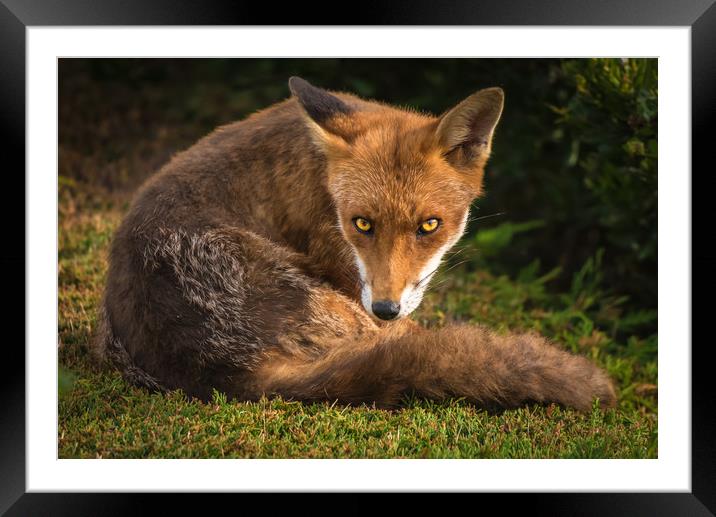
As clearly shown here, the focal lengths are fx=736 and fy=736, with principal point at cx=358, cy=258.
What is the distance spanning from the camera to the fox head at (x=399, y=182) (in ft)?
15.8

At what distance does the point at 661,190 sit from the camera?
480 cm

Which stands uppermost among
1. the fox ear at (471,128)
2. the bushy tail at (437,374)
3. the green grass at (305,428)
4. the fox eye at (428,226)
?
the fox ear at (471,128)

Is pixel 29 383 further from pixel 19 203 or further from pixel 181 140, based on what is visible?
pixel 181 140

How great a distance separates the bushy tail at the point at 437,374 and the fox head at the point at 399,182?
0.91ft

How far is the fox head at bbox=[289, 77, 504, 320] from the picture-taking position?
4801 mm

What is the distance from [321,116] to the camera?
17.2ft

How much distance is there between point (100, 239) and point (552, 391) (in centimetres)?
487

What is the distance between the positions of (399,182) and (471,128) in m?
0.63
